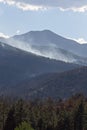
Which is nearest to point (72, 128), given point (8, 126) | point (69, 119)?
point (69, 119)

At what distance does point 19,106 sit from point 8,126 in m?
8.91

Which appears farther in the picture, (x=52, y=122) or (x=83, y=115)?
(x=52, y=122)

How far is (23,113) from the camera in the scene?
12600cm

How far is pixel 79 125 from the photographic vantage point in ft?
414

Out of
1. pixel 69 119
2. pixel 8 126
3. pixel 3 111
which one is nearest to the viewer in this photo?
pixel 8 126

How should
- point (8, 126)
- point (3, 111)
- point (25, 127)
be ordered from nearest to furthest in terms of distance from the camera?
point (25, 127)
point (8, 126)
point (3, 111)

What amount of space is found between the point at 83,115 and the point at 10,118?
65.0 feet

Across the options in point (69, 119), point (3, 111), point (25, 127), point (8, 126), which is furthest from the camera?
point (3, 111)

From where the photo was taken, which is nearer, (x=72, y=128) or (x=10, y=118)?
(x=10, y=118)

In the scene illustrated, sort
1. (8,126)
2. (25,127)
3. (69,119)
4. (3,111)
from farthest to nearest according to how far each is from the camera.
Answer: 1. (3,111)
2. (69,119)
3. (8,126)
4. (25,127)

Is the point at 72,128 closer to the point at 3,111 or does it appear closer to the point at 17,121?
the point at 17,121

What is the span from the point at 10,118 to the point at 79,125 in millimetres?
19335

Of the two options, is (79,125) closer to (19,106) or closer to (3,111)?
(19,106)

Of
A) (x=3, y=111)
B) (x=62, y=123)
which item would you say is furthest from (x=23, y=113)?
(x=3, y=111)
